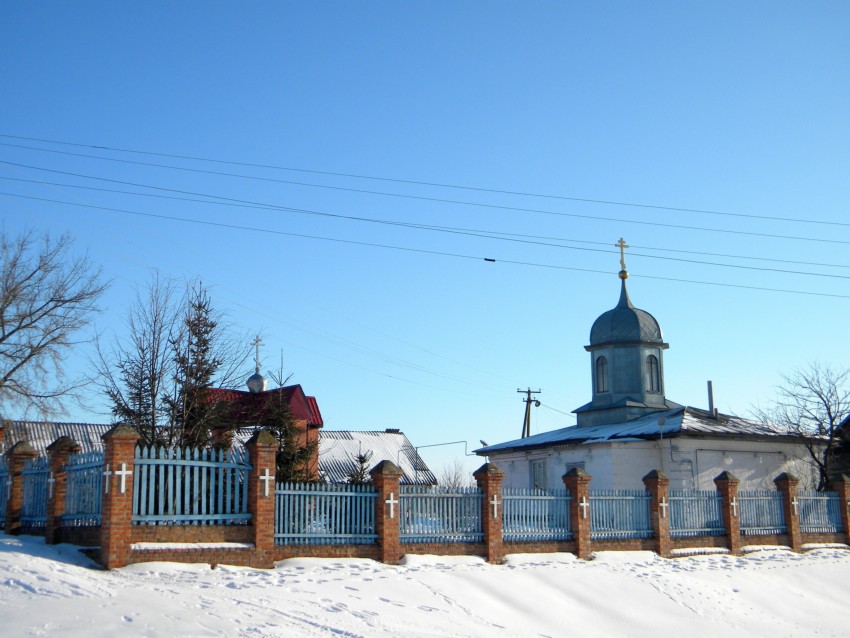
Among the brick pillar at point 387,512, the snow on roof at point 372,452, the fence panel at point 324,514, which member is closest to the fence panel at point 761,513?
the brick pillar at point 387,512

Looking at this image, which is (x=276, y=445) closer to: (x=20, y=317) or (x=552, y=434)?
(x=20, y=317)

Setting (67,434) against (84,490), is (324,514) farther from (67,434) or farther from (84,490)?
(67,434)

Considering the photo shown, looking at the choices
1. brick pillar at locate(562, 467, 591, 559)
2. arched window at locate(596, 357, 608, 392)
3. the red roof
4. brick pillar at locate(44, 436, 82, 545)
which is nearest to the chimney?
arched window at locate(596, 357, 608, 392)

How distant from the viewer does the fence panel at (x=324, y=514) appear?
14.8 metres

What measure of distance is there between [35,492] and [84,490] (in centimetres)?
268

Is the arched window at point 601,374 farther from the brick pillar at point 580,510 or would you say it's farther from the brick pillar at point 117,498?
the brick pillar at point 117,498

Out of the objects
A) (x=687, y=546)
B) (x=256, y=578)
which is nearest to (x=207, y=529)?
(x=256, y=578)

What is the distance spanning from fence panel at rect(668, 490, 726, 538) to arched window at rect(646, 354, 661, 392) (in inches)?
401

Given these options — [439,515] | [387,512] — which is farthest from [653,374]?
[387,512]

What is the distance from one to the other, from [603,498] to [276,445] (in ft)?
25.9

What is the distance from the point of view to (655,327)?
105 ft

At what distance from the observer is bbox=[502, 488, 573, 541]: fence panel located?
57.7 feet

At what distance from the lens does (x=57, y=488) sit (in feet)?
49.8

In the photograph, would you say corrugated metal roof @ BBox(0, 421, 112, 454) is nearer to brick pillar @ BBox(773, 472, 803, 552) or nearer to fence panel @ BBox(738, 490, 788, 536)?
fence panel @ BBox(738, 490, 788, 536)
